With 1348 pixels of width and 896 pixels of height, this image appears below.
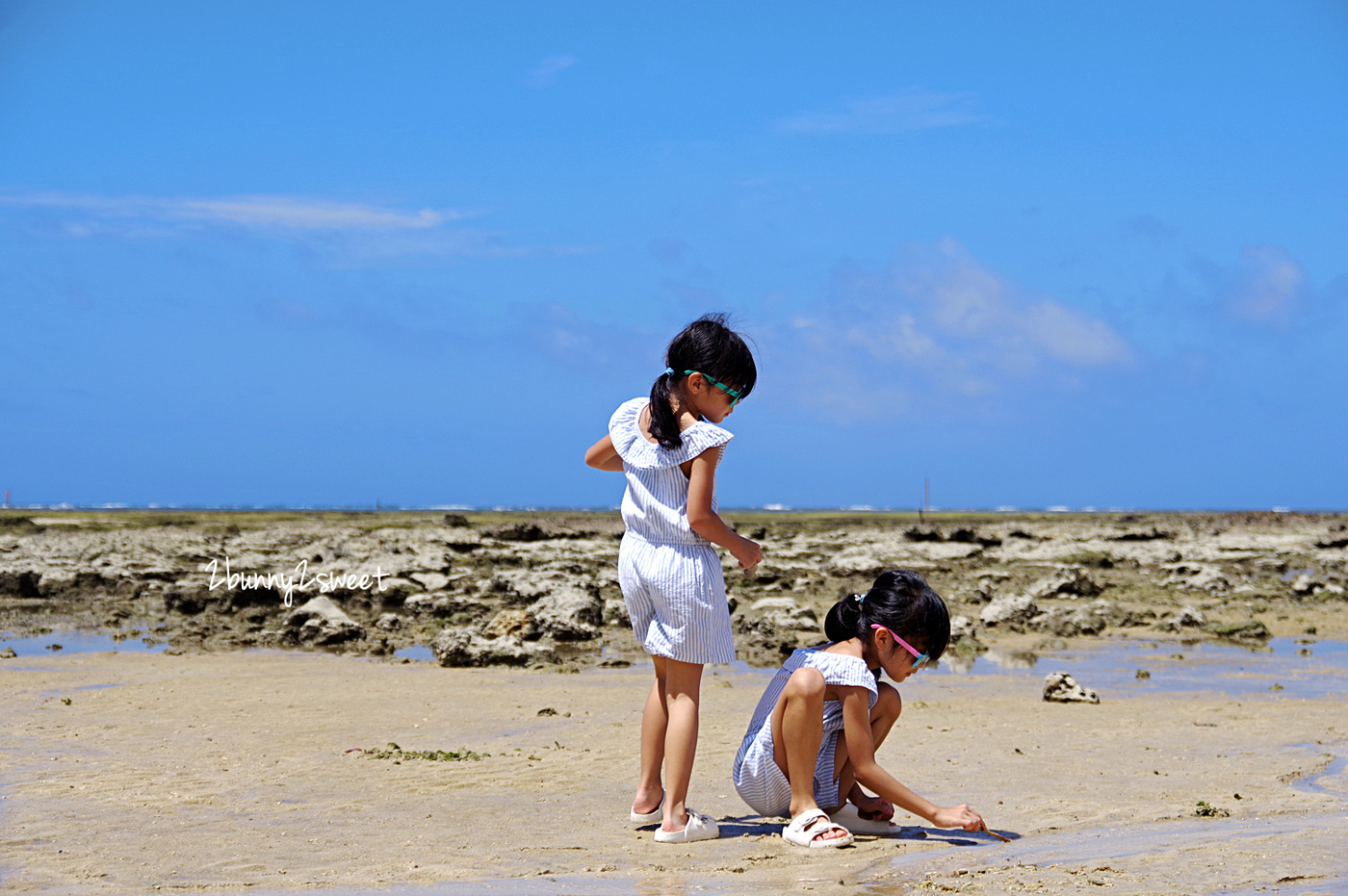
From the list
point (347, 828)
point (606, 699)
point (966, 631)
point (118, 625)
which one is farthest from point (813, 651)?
point (118, 625)

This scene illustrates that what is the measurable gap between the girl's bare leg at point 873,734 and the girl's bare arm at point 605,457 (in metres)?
1.37

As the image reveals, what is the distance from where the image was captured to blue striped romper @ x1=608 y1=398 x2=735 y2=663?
14.5ft

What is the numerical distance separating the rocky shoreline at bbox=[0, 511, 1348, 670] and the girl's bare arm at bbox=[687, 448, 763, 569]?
5.69 m

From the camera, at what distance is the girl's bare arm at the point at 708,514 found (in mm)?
4305

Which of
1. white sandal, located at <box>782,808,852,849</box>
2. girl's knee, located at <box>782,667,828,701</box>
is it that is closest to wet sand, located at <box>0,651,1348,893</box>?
white sandal, located at <box>782,808,852,849</box>

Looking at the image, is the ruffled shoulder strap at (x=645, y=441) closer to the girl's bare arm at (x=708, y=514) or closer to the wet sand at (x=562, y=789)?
the girl's bare arm at (x=708, y=514)

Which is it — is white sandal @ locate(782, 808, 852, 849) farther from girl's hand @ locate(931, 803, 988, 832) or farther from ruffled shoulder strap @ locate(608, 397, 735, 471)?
ruffled shoulder strap @ locate(608, 397, 735, 471)

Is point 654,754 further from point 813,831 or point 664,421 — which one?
point 664,421

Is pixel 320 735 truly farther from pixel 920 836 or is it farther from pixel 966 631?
pixel 966 631

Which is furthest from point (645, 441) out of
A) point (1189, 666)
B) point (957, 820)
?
point (1189, 666)

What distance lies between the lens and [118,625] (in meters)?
12.9

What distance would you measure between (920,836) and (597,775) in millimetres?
1827

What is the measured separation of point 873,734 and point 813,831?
48 centimetres

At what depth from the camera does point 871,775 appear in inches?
170
